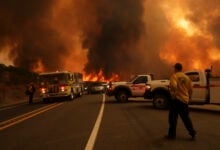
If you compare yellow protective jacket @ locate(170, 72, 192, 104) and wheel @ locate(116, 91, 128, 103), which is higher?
yellow protective jacket @ locate(170, 72, 192, 104)

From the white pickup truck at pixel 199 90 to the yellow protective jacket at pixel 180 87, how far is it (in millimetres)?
6075

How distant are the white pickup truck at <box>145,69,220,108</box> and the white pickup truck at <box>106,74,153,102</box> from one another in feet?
12.8

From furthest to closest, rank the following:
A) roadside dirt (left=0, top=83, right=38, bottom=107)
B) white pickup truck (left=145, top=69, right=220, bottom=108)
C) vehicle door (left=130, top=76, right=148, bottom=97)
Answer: roadside dirt (left=0, top=83, right=38, bottom=107)
vehicle door (left=130, top=76, right=148, bottom=97)
white pickup truck (left=145, top=69, right=220, bottom=108)

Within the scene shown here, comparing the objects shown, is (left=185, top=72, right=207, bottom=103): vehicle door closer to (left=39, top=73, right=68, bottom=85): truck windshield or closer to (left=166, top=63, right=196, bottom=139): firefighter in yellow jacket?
(left=166, top=63, right=196, bottom=139): firefighter in yellow jacket

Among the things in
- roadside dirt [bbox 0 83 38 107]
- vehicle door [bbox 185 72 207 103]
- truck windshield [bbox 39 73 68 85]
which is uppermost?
truck windshield [bbox 39 73 68 85]

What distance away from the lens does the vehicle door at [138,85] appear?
63.7ft

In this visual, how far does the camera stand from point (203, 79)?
44.5 feet

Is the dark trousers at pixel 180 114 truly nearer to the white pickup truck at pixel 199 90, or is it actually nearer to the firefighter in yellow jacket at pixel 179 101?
the firefighter in yellow jacket at pixel 179 101

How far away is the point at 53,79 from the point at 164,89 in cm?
1173

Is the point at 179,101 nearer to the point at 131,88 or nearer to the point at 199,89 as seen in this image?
the point at 199,89

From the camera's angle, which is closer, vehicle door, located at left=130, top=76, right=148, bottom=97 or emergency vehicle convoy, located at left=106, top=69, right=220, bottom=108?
emergency vehicle convoy, located at left=106, top=69, right=220, bottom=108

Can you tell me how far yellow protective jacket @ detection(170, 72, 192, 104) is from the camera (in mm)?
7227

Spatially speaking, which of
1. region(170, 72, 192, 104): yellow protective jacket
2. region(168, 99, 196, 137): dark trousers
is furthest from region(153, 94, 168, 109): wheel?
region(168, 99, 196, 137): dark trousers

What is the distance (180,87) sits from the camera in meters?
7.27
